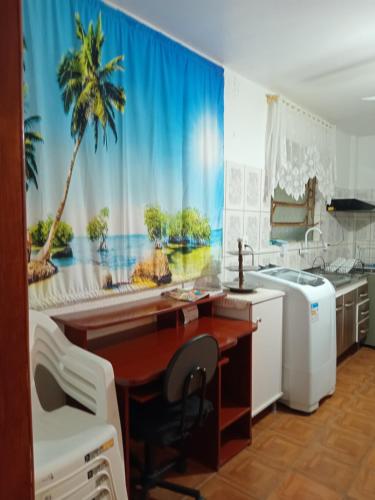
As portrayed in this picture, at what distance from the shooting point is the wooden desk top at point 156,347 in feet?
5.22

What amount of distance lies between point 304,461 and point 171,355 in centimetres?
111

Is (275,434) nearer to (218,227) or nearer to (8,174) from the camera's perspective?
(218,227)

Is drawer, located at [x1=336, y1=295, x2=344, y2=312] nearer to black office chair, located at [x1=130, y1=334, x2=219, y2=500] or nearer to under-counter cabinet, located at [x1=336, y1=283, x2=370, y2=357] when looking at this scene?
under-counter cabinet, located at [x1=336, y1=283, x2=370, y2=357]

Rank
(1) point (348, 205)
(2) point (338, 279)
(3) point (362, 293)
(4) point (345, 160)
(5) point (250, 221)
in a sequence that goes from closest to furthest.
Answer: (5) point (250, 221) < (2) point (338, 279) < (3) point (362, 293) < (1) point (348, 205) < (4) point (345, 160)

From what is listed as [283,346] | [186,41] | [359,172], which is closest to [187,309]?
[283,346]

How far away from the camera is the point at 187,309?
7.67 ft

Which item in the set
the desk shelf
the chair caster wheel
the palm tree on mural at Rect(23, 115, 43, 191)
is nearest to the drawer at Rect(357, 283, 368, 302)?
the desk shelf

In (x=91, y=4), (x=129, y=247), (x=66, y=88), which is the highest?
(x=91, y=4)

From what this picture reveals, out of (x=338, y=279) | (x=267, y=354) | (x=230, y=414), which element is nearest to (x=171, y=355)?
(x=230, y=414)

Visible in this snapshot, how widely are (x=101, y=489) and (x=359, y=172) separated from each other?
4.97m

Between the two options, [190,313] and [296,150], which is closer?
[190,313]

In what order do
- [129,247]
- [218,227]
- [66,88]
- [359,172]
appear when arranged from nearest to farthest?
[66,88]
[129,247]
[218,227]
[359,172]

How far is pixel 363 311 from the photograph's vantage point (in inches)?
158

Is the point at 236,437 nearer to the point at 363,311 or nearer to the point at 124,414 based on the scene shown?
the point at 124,414
